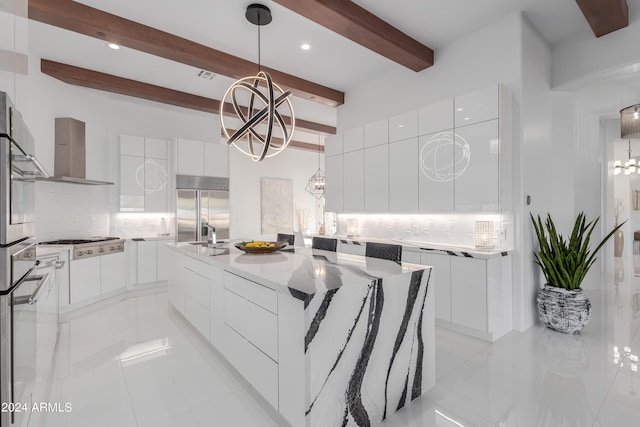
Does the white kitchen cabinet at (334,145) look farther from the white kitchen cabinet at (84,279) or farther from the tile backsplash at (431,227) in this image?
the white kitchen cabinet at (84,279)

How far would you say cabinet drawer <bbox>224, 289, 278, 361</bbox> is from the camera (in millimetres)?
1868

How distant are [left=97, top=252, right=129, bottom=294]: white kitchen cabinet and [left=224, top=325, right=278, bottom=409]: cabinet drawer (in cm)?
322

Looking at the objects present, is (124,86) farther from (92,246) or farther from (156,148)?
(92,246)

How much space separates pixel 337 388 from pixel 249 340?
725 mm

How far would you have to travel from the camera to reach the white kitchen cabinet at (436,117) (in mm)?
3641

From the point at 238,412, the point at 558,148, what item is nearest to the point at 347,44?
the point at 558,148

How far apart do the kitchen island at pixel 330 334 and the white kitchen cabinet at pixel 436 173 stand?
163 cm

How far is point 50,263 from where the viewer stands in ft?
7.48

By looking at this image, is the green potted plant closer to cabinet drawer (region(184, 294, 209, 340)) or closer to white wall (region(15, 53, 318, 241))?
cabinet drawer (region(184, 294, 209, 340))

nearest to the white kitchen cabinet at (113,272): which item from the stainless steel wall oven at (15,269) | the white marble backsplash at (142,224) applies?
the white marble backsplash at (142,224)

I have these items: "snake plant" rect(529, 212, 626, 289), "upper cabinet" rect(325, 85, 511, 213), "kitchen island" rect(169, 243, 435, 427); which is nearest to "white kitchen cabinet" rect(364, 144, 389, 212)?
"upper cabinet" rect(325, 85, 511, 213)

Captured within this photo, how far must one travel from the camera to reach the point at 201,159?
19.6 ft

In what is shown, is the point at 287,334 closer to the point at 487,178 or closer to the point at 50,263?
the point at 50,263

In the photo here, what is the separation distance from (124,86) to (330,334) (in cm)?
495
